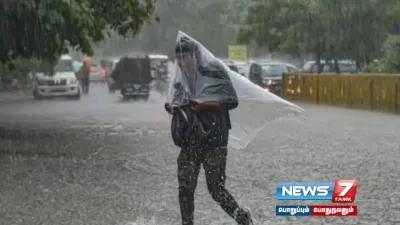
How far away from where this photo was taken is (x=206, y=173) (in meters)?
7.64

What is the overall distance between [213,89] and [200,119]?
28cm

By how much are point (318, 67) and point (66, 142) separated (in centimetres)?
2711

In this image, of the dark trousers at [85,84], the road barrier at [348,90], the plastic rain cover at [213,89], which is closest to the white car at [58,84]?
the dark trousers at [85,84]

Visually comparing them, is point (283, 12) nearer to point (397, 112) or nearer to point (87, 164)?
point (397, 112)

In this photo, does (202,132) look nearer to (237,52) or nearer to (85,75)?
(85,75)

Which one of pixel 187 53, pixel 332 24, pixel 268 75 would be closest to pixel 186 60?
pixel 187 53

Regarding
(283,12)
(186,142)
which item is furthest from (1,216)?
(283,12)

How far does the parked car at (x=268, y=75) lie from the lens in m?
39.7

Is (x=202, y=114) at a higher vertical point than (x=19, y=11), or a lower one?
lower

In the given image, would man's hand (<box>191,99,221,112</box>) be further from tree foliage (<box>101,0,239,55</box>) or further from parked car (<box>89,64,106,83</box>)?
parked car (<box>89,64,106,83</box>)

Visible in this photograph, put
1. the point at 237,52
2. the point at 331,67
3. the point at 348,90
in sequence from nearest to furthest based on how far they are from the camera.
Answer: the point at 348,90 → the point at 331,67 → the point at 237,52

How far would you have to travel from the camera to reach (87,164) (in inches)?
551

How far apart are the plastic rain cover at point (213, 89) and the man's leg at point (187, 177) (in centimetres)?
46

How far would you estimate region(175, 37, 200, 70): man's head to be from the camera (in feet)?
24.8
